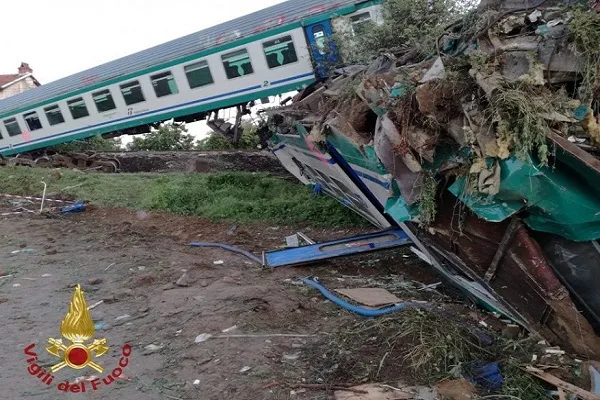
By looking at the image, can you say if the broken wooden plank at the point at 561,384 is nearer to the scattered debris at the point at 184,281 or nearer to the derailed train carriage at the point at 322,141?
the derailed train carriage at the point at 322,141

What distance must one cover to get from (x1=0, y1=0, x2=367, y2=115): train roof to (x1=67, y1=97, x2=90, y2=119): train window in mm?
295

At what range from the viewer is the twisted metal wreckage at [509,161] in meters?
2.49

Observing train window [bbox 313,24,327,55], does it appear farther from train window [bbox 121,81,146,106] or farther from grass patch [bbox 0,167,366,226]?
train window [bbox 121,81,146,106]

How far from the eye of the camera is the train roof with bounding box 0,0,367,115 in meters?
10.6

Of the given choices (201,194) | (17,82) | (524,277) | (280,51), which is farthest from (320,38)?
(17,82)

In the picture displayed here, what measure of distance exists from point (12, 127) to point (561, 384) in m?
16.7

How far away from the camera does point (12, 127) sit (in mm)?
15180

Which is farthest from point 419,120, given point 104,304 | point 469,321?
point 104,304

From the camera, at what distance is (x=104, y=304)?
4.45 m

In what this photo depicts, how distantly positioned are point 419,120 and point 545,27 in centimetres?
87

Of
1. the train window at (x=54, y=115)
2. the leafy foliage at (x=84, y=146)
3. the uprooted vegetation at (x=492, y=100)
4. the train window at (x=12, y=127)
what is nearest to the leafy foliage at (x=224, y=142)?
the leafy foliage at (x=84, y=146)

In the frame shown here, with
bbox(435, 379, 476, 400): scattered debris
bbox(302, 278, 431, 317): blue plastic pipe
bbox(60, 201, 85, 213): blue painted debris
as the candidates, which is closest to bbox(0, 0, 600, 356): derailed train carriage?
bbox(302, 278, 431, 317): blue plastic pipe

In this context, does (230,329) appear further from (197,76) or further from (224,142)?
(224,142)

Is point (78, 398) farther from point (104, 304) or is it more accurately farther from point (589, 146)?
point (589, 146)
